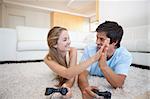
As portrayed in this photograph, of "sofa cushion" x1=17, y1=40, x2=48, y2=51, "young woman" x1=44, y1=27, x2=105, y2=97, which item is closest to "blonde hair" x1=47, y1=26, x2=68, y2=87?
"young woman" x1=44, y1=27, x2=105, y2=97

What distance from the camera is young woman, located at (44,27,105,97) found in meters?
0.34

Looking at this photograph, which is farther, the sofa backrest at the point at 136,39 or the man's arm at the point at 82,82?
the sofa backrest at the point at 136,39

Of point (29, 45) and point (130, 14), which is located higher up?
point (130, 14)

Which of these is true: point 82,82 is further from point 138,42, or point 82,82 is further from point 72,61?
point 138,42

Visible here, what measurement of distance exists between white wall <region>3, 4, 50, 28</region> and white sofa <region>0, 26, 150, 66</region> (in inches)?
1.1

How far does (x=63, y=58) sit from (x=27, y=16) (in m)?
0.36

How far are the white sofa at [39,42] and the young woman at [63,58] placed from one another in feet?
0.26

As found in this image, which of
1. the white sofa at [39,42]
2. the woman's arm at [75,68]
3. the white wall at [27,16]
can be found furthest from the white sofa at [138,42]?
the white wall at [27,16]

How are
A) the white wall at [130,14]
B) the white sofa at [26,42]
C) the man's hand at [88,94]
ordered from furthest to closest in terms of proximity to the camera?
1. the white sofa at [26,42]
2. the white wall at [130,14]
3. the man's hand at [88,94]

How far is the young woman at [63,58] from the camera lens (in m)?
0.34

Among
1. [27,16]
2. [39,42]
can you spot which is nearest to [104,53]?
[39,42]

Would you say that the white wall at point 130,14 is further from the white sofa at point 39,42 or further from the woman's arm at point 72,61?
the woman's arm at point 72,61

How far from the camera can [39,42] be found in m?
0.63

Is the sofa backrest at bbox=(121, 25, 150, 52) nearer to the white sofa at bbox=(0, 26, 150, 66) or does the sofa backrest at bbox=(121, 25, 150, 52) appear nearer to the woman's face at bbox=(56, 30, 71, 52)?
the white sofa at bbox=(0, 26, 150, 66)
